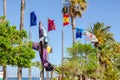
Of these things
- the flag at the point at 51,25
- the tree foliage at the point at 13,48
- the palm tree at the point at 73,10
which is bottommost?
the tree foliage at the point at 13,48

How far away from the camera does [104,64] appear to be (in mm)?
77250

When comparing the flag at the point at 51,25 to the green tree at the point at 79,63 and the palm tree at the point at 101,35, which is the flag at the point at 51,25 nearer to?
the green tree at the point at 79,63

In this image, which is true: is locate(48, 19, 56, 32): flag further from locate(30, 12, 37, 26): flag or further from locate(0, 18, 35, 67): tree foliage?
locate(0, 18, 35, 67): tree foliage

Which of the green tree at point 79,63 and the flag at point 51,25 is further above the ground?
the flag at point 51,25

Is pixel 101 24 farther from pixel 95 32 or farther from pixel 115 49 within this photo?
pixel 115 49

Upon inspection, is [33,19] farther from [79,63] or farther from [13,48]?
[79,63]

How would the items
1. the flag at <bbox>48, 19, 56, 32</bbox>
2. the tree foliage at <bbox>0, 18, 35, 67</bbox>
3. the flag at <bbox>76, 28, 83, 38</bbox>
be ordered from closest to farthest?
1. the tree foliage at <bbox>0, 18, 35, 67</bbox>
2. the flag at <bbox>48, 19, 56, 32</bbox>
3. the flag at <bbox>76, 28, 83, 38</bbox>

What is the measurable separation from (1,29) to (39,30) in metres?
9.52

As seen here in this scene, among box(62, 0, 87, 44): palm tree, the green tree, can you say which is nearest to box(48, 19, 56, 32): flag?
the green tree

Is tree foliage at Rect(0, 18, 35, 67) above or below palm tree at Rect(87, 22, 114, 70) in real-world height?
below

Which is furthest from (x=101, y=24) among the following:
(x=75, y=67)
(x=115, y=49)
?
(x=75, y=67)

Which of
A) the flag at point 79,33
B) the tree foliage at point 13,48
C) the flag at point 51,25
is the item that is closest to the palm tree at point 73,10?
the flag at point 79,33

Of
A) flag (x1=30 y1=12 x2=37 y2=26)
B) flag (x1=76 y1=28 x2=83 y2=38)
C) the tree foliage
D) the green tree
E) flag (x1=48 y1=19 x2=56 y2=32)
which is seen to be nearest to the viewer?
the tree foliage

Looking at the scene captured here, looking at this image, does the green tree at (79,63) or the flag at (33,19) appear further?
the green tree at (79,63)
